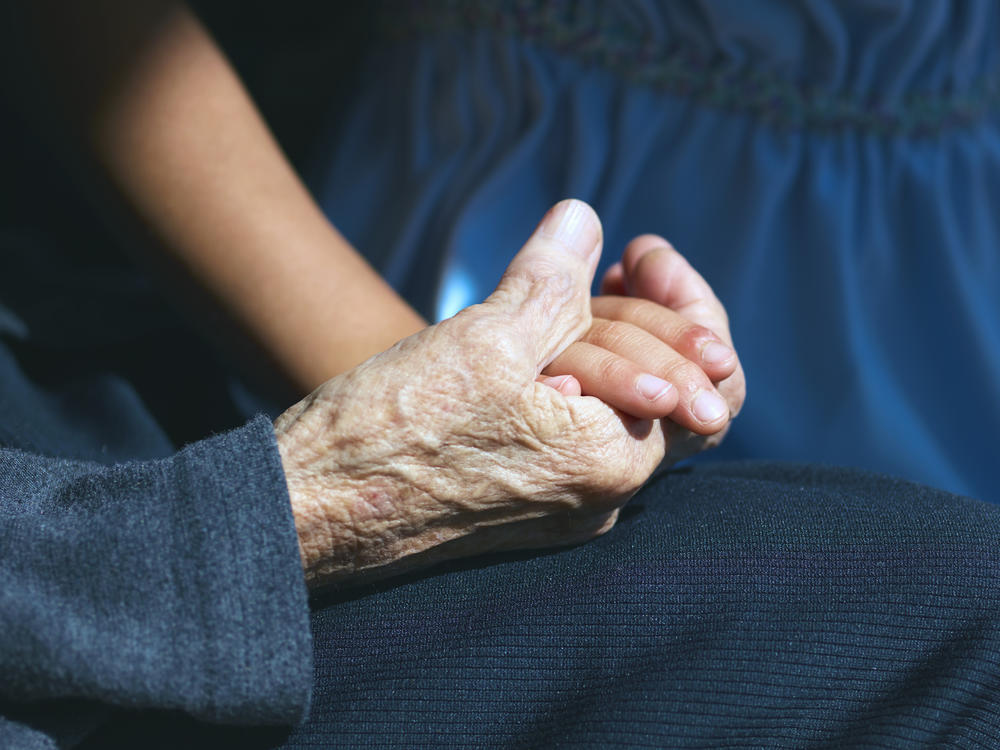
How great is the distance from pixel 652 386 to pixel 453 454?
0.60 ft

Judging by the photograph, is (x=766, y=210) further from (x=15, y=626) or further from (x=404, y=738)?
(x=15, y=626)

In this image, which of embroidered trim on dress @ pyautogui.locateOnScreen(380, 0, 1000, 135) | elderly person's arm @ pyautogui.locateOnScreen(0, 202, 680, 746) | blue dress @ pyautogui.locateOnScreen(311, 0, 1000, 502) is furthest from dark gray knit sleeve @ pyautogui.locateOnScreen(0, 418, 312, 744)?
embroidered trim on dress @ pyautogui.locateOnScreen(380, 0, 1000, 135)

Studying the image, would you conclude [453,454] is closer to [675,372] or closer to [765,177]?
[675,372]

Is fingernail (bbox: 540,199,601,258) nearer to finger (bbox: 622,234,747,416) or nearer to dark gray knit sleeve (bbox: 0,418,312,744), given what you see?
finger (bbox: 622,234,747,416)

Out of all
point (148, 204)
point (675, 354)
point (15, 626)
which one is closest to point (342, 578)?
point (15, 626)

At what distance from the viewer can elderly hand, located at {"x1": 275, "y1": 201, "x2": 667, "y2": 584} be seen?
665 millimetres

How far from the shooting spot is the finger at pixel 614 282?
3.54 ft

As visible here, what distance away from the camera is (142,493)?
60 centimetres

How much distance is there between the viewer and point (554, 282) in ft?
2.57

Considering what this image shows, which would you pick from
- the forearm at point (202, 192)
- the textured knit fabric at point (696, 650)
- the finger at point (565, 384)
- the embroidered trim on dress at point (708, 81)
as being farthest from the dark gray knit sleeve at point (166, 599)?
the embroidered trim on dress at point (708, 81)

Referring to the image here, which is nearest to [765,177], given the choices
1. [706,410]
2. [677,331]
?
[677,331]

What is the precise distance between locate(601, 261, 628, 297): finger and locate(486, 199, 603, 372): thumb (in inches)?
8.8

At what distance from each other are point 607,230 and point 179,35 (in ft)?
2.10

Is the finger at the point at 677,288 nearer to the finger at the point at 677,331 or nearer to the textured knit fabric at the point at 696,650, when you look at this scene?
the finger at the point at 677,331
